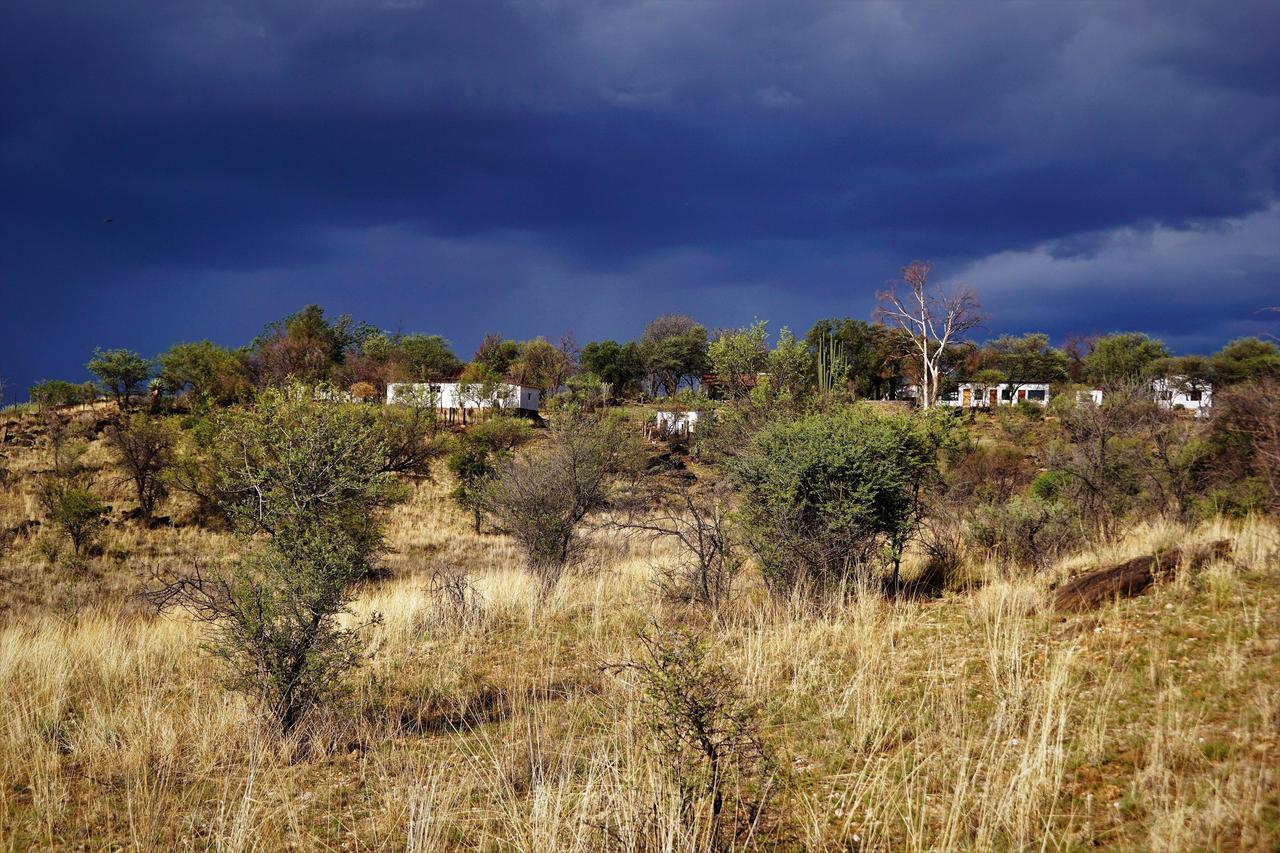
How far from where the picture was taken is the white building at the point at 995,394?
61.0 metres

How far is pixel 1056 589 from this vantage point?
781 centimetres

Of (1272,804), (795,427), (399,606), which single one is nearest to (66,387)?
(399,606)

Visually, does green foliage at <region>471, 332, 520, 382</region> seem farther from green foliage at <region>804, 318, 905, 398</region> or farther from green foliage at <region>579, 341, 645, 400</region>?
green foliage at <region>804, 318, 905, 398</region>

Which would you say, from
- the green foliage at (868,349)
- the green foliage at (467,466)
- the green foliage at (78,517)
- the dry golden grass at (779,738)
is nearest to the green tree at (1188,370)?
the green foliage at (868,349)

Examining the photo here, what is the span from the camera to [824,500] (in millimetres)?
10273

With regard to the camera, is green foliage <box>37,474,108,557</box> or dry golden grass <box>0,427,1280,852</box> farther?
green foliage <box>37,474,108,557</box>

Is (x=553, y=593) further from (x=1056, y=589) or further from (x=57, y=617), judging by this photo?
(x=57, y=617)

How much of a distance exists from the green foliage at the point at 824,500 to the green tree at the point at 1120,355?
6263cm

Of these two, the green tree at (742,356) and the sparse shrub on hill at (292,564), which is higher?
the green tree at (742,356)

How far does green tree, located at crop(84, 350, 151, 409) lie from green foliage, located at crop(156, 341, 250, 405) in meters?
1.31

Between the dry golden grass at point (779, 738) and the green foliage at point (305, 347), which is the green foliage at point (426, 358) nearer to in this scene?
the green foliage at point (305, 347)

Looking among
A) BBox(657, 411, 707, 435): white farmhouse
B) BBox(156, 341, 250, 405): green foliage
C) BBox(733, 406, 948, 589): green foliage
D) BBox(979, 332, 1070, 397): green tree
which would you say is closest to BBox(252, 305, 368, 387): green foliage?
BBox(156, 341, 250, 405): green foliage

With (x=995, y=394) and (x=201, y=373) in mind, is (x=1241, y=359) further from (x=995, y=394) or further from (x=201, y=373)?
(x=201, y=373)

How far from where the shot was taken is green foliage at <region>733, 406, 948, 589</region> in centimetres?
976
